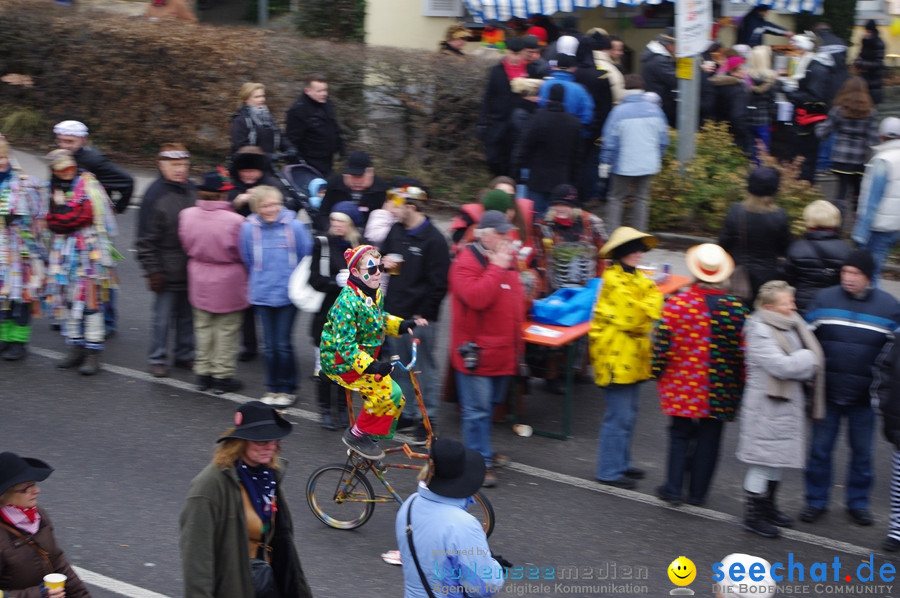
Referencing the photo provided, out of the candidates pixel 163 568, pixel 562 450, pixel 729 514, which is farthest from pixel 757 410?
pixel 163 568

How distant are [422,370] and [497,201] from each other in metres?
1.54

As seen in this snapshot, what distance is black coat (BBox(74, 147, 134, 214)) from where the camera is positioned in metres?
10.1

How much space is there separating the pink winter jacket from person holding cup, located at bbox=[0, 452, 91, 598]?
417 centimetres

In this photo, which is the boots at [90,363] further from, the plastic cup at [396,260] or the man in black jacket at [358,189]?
the plastic cup at [396,260]

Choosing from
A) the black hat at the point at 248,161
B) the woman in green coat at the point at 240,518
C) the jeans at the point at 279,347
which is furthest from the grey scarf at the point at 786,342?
the black hat at the point at 248,161

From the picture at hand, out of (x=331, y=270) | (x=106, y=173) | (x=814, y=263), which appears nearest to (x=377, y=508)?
(x=331, y=270)

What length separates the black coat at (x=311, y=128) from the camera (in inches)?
493

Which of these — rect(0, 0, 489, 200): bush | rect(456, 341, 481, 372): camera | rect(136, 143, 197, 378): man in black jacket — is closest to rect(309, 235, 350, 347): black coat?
rect(456, 341, 481, 372): camera

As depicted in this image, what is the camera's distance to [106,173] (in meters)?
10.3

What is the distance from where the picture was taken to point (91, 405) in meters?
9.12

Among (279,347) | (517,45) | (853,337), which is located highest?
(517,45)

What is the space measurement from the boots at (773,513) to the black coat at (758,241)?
7.52 ft

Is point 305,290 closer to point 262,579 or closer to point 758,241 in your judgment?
point 758,241

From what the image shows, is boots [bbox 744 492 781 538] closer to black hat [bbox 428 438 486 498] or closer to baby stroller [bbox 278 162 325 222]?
black hat [bbox 428 438 486 498]
